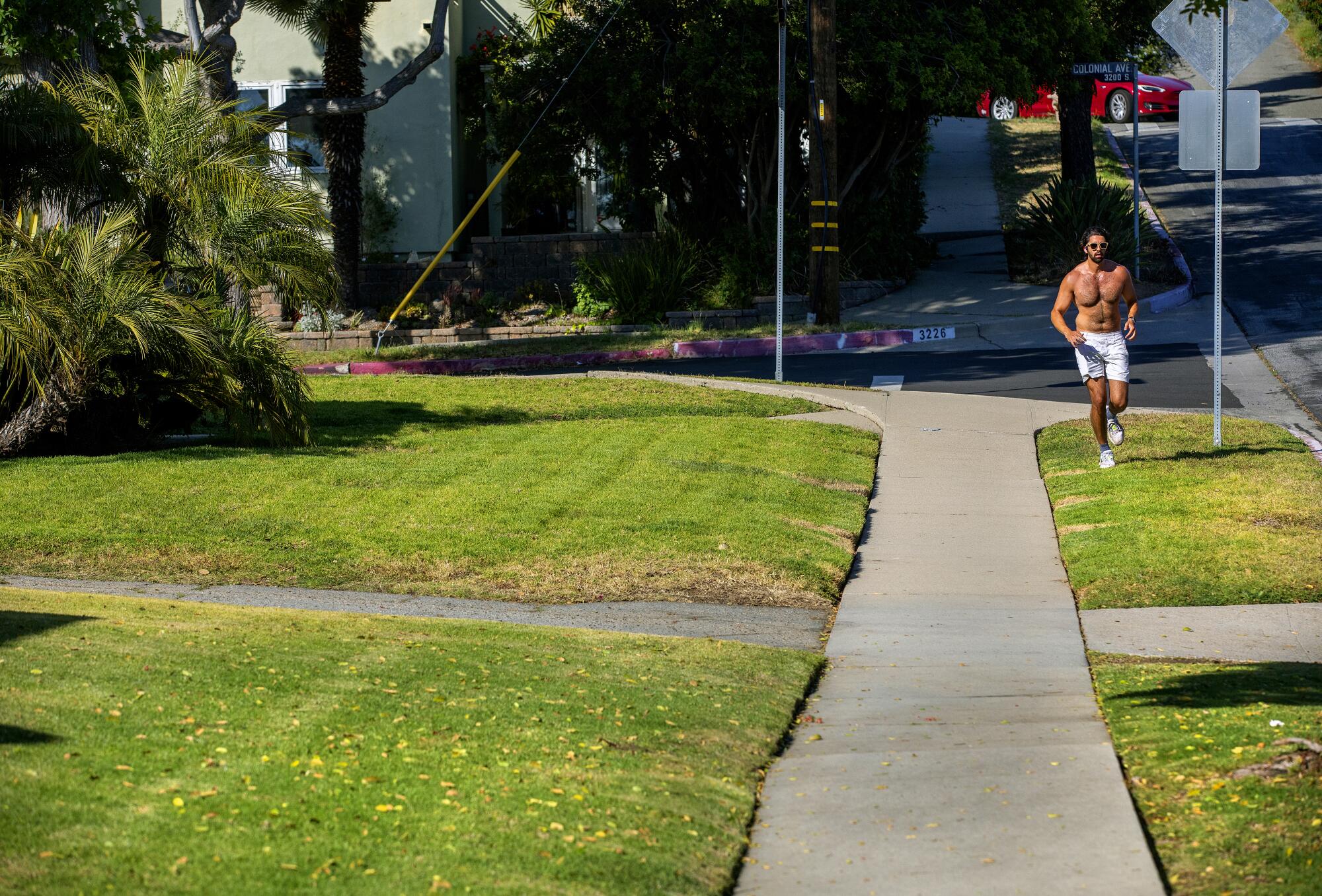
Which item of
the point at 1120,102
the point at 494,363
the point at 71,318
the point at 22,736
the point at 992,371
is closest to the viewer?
the point at 22,736

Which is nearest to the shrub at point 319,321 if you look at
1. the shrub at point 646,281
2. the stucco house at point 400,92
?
the stucco house at point 400,92

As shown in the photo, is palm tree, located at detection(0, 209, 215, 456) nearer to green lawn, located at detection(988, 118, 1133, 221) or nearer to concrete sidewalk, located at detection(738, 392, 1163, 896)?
concrete sidewalk, located at detection(738, 392, 1163, 896)

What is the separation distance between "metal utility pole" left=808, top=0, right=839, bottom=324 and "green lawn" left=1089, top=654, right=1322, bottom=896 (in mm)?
13888

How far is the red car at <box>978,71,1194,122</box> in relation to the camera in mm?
39594

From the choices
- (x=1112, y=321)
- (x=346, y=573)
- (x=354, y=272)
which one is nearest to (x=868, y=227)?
(x=354, y=272)

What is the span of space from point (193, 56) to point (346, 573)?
1175 cm

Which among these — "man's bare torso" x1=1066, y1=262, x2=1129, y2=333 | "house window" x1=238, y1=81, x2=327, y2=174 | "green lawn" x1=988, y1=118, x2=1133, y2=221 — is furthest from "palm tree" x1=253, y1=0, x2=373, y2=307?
"man's bare torso" x1=1066, y1=262, x2=1129, y2=333

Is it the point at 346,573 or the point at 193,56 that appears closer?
the point at 346,573

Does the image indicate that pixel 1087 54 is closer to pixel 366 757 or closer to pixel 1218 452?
pixel 1218 452

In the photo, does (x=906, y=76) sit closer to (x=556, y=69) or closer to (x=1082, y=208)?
(x=1082, y=208)

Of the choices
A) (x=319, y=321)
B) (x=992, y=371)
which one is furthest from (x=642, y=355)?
(x=319, y=321)

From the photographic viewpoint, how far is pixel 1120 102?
134 ft

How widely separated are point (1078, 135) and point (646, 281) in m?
9.06

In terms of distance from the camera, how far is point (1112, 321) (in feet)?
38.5
